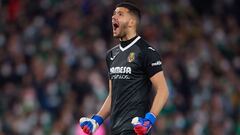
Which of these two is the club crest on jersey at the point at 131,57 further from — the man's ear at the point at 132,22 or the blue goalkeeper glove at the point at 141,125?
the blue goalkeeper glove at the point at 141,125

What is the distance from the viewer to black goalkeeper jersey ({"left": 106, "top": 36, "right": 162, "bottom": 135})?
7.86 metres

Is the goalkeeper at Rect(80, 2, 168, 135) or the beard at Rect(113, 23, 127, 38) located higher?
the beard at Rect(113, 23, 127, 38)

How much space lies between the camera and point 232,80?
1923 centimetres

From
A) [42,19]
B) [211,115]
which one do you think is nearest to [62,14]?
[42,19]

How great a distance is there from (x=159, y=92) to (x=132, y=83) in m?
0.30

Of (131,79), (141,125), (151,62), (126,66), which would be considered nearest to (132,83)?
(131,79)

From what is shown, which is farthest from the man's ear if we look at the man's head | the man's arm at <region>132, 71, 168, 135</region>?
the man's arm at <region>132, 71, 168, 135</region>

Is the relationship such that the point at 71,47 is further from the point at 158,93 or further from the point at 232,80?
the point at 158,93

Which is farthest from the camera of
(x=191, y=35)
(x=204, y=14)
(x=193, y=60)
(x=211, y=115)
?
(x=204, y=14)

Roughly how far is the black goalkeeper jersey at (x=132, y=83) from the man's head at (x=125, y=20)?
16cm

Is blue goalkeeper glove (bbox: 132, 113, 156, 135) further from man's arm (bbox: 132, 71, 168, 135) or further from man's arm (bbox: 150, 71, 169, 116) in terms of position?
man's arm (bbox: 150, 71, 169, 116)

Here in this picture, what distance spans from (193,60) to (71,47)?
2.98m

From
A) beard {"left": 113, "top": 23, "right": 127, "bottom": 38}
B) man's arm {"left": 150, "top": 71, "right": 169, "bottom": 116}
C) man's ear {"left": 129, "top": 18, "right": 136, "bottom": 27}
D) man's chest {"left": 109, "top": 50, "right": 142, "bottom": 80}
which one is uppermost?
man's ear {"left": 129, "top": 18, "right": 136, "bottom": 27}

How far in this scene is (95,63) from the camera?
1772 cm
